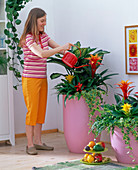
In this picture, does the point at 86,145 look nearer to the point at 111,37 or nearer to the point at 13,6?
the point at 111,37

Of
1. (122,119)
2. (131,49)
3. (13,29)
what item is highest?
(13,29)

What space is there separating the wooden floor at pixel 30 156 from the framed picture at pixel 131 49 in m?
0.94

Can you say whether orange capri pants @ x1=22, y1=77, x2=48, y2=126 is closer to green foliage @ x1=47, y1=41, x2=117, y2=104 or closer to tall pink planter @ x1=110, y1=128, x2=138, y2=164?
green foliage @ x1=47, y1=41, x2=117, y2=104

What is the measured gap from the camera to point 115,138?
12.3ft

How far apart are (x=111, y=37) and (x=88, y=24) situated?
442 mm

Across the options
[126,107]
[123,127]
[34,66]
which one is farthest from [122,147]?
[34,66]

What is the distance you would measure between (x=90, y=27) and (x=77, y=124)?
1327mm

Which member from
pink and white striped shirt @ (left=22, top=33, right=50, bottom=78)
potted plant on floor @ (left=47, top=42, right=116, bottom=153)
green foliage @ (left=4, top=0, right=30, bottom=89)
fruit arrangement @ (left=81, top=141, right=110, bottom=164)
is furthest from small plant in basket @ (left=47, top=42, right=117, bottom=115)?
green foliage @ (left=4, top=0, right=30, bottom=89)

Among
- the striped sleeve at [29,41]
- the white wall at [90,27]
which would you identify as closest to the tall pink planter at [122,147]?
the white wall at [90,27]

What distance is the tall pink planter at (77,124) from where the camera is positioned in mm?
4145

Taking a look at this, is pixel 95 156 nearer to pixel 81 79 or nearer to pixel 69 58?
pixel 81 79

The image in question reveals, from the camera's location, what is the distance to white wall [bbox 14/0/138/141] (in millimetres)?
4422

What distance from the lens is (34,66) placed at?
427cm

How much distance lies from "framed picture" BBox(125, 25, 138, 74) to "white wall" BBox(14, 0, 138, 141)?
0.22 feet
